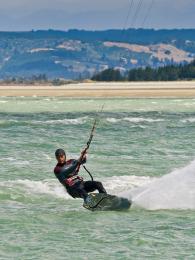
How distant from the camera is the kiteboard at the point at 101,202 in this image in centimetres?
1998

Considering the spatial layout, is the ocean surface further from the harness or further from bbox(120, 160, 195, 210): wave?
the harness

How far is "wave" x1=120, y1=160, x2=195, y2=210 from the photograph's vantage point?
20781mm

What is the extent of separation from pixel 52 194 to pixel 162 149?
12358 millimetres

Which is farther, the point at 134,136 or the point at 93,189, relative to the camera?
the point at 134,136

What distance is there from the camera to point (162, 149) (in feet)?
114

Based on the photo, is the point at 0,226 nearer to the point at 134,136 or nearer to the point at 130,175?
the point at 130,175

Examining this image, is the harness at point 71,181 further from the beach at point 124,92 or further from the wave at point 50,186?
the beach at point 124,92

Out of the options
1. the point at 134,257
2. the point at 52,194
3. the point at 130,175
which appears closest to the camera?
the point at 134,257

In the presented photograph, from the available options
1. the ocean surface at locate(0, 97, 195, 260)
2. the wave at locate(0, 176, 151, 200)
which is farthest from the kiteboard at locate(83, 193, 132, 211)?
the wave at locate(0, 176, 151, 200)

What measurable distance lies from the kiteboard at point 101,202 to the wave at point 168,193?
0.82m

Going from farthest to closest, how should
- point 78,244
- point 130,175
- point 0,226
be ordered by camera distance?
point 130,175, point 0,226, point 78,244

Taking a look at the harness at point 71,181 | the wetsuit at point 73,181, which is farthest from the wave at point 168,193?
the harness at point 71,181


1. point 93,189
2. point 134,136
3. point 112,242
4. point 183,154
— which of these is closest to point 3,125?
point 134,136

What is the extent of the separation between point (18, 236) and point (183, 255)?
3.73m
